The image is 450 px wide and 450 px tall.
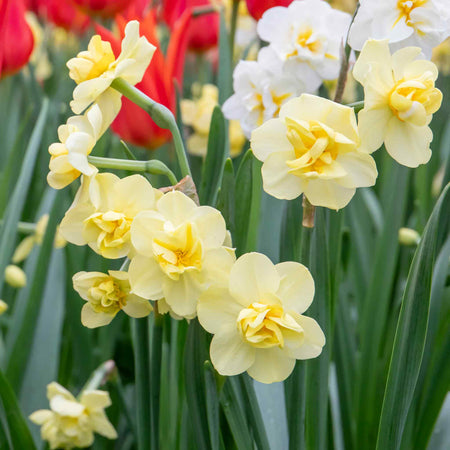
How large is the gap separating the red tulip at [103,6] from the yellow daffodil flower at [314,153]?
0.91 m

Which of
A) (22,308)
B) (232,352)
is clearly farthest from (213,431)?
(22,308)

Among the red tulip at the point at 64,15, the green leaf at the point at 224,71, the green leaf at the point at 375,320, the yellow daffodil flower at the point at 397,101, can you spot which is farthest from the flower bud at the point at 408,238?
the red tulip at the point at 64,15

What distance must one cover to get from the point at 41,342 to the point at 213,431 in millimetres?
441

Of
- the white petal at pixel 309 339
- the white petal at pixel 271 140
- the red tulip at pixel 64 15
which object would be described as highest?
the red tulip at pixel 64 15

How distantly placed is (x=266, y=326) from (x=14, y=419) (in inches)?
16.5

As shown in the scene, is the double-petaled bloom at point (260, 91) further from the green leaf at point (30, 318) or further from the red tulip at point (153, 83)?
the green leaf at point (30, 318)

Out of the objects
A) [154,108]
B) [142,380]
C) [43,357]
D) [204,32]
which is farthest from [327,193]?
[204,32]

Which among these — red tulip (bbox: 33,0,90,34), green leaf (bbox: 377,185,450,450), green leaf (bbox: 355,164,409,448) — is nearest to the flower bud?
green leaf (bbox: 355,164,409,448)

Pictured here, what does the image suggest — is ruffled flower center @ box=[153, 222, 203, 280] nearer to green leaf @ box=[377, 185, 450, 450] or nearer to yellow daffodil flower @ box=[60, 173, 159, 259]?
yellow daffodil flower @ box=[60, 173, 159, 259]

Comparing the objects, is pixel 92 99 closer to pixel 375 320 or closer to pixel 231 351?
pixel 231 351

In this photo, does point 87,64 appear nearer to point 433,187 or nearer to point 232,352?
point 232,352

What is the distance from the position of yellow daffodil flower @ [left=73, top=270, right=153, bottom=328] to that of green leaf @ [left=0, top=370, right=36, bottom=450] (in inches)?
10.7

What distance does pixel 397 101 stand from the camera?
361mm

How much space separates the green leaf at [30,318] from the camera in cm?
79
